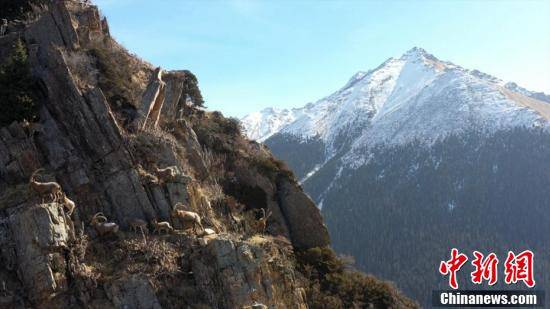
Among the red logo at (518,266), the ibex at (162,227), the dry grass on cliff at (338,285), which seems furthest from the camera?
the red logo at (518,266)

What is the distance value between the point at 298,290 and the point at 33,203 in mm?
13056

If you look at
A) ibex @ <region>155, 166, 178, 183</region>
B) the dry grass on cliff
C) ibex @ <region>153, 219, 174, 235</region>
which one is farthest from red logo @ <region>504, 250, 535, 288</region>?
ibex @ <region>153, 219, 174, 235</region>

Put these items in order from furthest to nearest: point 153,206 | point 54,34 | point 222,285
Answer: point 54,34, point 153,206, point 222,285

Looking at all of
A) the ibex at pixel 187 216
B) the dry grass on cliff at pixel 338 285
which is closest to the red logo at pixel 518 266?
the dry grass on cliff at pixel 338 285

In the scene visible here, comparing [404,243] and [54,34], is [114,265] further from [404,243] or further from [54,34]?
[404,243]

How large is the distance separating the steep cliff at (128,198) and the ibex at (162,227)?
20 centimetres

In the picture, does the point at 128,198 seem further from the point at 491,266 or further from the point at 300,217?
the point at 491,266

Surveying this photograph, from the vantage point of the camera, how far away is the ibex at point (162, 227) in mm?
23906

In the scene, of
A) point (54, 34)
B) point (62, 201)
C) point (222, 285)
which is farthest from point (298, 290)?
point (54, 34)

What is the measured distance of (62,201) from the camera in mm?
22266

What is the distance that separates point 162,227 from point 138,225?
41.0 inches

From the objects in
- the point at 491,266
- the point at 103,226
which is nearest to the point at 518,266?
the point at 491,266

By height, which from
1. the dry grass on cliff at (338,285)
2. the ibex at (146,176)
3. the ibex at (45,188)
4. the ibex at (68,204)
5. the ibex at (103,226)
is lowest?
the dry grass on cliff at (338,285)

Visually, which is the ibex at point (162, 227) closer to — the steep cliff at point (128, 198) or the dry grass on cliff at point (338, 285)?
the steep cliff at point (128, 198)
